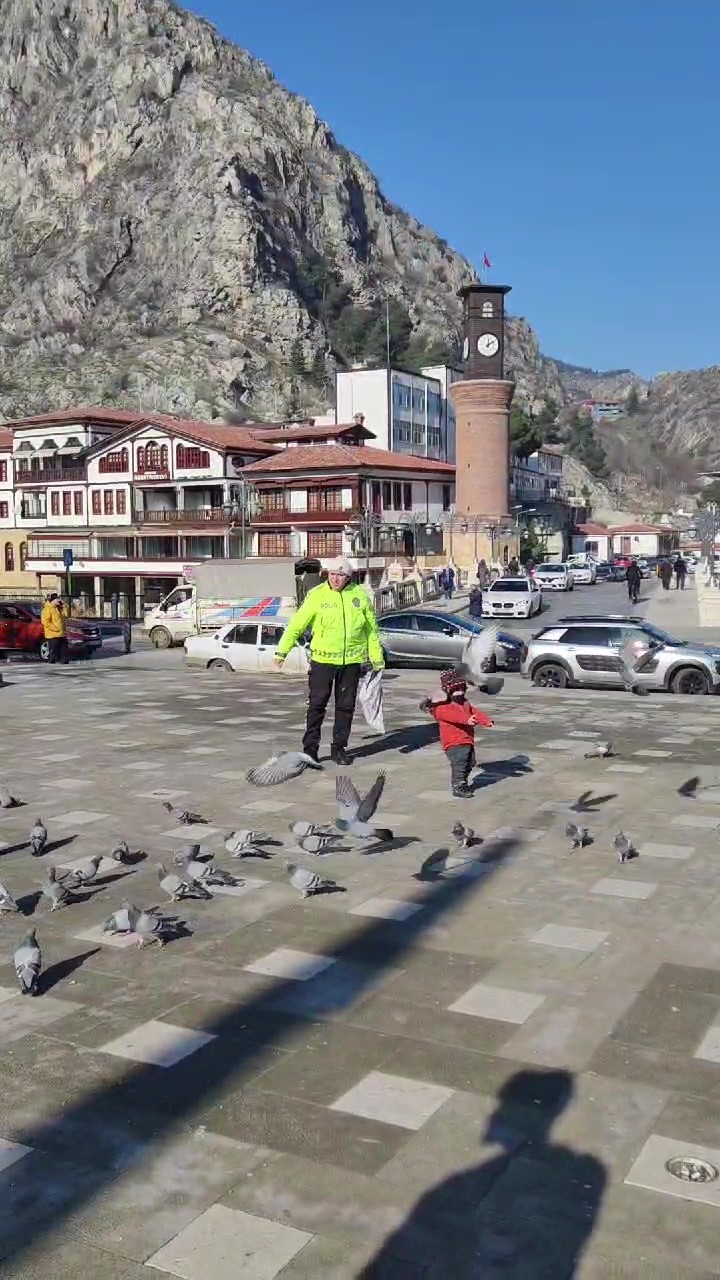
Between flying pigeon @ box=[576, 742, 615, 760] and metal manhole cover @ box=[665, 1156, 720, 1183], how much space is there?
311 inches

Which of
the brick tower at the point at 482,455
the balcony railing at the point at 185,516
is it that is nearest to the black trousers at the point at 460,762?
the balcony railing at the point at 185,516

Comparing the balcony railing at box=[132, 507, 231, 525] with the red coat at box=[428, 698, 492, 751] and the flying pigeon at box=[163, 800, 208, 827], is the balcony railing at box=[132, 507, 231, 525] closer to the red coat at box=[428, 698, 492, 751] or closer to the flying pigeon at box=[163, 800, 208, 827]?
→ the red coat at box=[428, 698, 492, 751]

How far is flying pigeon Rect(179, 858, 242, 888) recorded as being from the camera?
24.6 feet

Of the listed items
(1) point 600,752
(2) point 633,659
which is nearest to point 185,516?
(2) point 633,659

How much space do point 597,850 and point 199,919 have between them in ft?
10.6

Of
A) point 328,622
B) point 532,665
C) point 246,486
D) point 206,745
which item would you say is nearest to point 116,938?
point 328,622

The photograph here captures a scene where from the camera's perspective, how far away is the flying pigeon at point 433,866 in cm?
785

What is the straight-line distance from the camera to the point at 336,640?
37.1 feet

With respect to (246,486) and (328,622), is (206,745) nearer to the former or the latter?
(328,622)

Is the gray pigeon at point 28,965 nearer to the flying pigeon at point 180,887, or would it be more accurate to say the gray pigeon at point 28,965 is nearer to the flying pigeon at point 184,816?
the flying pigeon at point 180,887

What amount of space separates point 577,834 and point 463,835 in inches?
34.7

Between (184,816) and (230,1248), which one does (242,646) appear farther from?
(230,1248)

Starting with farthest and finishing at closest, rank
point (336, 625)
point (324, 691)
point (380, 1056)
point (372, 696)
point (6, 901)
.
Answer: point (372, 696) → point (324, 691) → point (336, 625) → point (6, 901) → point (380, 1056)

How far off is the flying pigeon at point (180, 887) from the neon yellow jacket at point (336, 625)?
4045 millimetres
